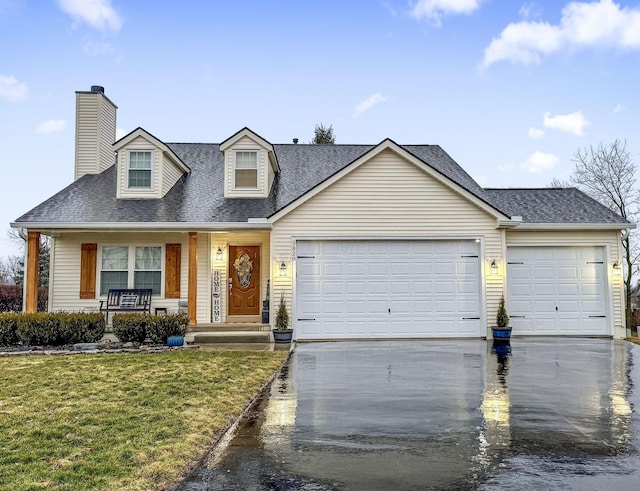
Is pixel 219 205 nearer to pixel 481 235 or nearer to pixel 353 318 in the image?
pixel 353 318

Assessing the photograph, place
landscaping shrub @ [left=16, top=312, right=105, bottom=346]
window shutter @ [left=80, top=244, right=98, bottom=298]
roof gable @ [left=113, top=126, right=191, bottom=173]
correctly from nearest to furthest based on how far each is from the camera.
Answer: landscaping shrub @ [left=16, top=312, right=105, bottom=346], window shutter @ [left=80, top=244, right=98, bottom=298], roof gable @ [left=113, top=126, right=191, bottom=173]

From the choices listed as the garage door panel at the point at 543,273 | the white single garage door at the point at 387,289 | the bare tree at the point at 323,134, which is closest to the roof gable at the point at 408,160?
the white single garage door at the point at 387,289

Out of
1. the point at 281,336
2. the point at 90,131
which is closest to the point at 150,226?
the point at 281,336

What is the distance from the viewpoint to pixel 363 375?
27.9 feet

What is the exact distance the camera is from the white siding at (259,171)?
15.6m

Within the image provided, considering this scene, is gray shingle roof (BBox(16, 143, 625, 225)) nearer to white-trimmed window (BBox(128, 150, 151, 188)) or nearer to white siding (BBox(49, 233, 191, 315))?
white-trimmed window (BBox(128, 150, 151, 188))

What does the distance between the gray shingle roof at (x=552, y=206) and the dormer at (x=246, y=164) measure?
23.5ft

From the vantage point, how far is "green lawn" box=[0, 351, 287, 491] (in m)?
4.02

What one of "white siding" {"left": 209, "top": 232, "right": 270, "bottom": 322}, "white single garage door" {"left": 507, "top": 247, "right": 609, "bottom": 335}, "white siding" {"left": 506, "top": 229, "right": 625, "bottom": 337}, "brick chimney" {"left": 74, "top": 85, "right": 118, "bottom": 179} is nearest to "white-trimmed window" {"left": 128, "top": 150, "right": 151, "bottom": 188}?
"brick chimney" {"left": 74, "top": 85, "right": 118, "bottom": 179}

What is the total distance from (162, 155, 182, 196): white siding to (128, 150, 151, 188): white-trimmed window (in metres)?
0.44

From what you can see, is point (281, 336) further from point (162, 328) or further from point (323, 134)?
point (323, 134)

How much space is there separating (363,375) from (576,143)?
23.5 metres

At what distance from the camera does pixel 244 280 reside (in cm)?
1507

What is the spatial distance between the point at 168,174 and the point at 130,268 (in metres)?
3.26
